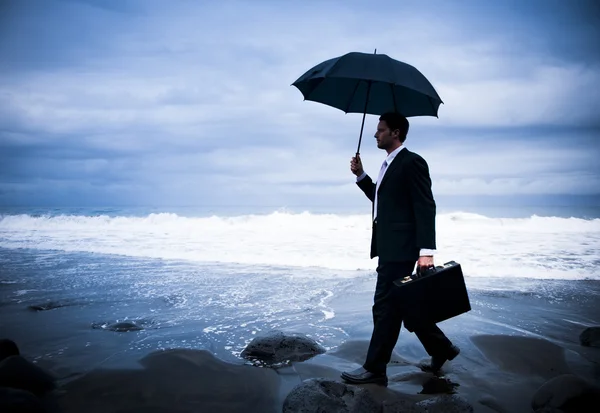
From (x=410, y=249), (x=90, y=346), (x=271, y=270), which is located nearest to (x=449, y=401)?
(x=410, y=249)

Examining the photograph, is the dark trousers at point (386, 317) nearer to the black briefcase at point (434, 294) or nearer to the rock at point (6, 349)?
the black briefcase at point (434, 294)

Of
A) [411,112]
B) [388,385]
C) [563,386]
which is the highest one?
[411,112]

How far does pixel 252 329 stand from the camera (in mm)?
5363

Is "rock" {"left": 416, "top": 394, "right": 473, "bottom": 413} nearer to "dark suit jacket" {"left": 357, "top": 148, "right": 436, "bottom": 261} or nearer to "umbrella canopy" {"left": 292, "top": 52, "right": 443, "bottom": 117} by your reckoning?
"dark suit jacket" {"left": 357, "top": 148, "right": 436, "bottom": 261}

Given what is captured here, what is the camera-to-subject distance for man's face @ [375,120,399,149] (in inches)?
143

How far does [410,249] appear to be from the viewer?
138 inches

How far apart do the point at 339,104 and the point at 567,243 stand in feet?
45.3

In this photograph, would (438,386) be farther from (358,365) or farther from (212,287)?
(212,287)

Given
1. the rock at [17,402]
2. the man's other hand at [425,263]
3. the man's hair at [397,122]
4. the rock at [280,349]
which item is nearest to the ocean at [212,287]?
the rock at [280,349]

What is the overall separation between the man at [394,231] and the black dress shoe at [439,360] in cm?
1

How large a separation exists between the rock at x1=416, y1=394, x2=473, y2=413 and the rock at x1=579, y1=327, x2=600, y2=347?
2.63 metres

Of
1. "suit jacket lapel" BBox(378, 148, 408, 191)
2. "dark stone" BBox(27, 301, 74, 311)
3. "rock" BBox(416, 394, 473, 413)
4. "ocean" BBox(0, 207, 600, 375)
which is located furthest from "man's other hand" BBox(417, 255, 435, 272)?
"dark stone" BBox(27, 301, 74, 311)

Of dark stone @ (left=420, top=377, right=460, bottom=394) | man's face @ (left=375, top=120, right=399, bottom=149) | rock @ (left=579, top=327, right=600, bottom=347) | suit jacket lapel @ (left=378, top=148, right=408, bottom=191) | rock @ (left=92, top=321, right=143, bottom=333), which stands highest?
man's face @ (left=375, top=120, right=399, bottom=149)

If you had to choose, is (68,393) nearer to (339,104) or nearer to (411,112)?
(339,104)
